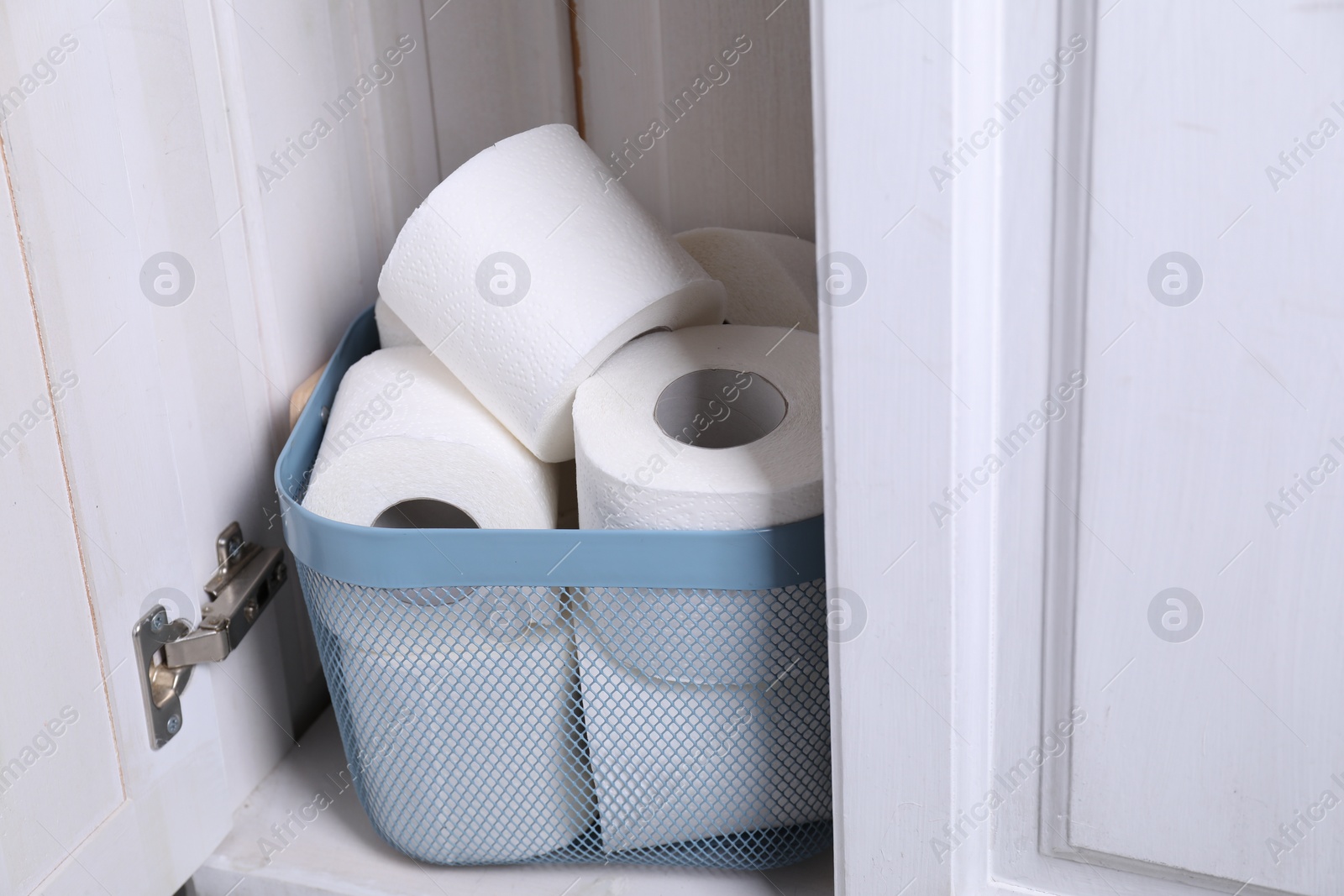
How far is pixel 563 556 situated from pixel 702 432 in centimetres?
18

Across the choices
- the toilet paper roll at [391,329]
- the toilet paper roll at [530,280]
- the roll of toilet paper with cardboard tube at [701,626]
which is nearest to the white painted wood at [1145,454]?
the roll of toilet paper with cardboard tube at [701,626]

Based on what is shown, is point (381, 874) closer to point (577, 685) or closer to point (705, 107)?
point (577, 685)

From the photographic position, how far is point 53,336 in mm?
604

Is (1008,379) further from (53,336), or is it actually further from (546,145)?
(53,336)

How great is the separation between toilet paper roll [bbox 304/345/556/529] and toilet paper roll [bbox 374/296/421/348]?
0.28 feet

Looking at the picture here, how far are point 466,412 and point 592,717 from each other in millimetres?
198

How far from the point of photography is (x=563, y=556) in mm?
646

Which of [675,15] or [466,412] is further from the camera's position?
[675,15]

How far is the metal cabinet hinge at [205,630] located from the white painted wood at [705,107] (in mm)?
434

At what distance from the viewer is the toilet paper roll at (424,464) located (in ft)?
2.29

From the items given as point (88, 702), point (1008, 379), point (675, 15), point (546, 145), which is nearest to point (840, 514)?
point (1008, 379)

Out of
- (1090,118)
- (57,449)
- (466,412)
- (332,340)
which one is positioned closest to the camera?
(1090,118)

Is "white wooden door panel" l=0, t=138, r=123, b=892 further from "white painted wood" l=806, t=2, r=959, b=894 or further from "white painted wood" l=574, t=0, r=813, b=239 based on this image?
"white painted wood" l=574, t=0, r=813, b=239

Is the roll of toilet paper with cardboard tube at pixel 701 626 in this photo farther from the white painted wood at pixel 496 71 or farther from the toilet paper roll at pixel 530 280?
the white painted wood at pixel 496 71
